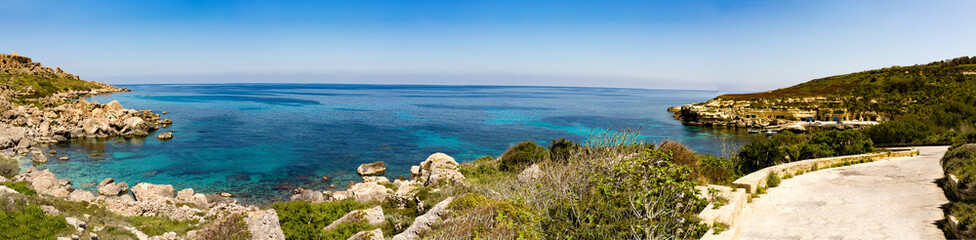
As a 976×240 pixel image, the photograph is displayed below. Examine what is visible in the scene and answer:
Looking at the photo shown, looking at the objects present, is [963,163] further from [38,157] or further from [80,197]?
[38,157]

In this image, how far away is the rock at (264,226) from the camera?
10.1 metres

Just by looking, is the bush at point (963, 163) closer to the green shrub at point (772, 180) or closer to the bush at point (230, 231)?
the green shrub at point (772, 180)

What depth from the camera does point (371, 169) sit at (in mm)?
30188

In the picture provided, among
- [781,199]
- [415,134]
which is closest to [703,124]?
[415,134]

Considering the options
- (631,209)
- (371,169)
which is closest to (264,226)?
(631,209)

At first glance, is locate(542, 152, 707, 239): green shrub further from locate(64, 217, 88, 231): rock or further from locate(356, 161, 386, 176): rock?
locate(356, 161, 386, 176): rock

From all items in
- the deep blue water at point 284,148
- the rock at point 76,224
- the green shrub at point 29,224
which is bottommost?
the deep blue water at point 284,148

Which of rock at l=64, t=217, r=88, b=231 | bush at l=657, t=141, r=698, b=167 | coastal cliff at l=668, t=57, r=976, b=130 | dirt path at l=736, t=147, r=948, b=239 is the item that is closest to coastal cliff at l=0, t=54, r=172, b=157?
rock at l=64, t=217, r=88, b=231

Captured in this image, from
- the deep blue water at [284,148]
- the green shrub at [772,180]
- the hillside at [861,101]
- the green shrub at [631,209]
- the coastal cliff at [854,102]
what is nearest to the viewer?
the green shrub at [631,209]

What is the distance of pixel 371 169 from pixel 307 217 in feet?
56.6

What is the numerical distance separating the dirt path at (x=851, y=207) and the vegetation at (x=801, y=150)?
3.00m

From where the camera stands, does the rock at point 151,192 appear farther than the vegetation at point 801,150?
Yes

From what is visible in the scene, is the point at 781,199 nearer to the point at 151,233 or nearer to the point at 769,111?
the point at 151,233

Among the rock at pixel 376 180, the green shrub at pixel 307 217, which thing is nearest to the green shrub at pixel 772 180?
the green shrub at pixel 307 217
